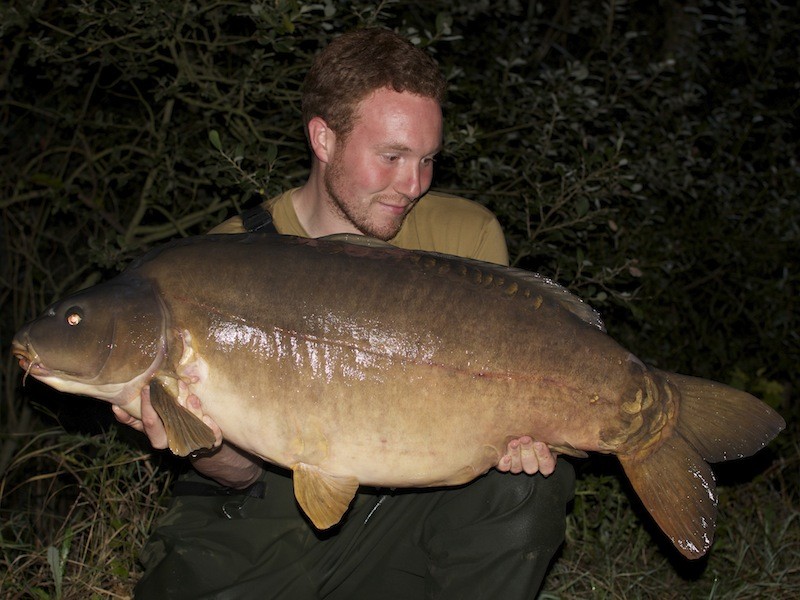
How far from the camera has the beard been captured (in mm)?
2639

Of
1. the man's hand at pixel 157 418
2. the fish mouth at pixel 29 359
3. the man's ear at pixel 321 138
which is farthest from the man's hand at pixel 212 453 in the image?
the man's ear at pixel 321 138

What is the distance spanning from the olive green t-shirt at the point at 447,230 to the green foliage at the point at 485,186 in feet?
1.67

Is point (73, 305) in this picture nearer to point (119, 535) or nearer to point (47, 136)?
point (119, 535)

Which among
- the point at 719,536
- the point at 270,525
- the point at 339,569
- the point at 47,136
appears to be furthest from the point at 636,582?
the point at 47,136

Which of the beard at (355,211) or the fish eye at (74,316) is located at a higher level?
the fish eye at (74,316)

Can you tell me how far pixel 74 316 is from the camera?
209cm

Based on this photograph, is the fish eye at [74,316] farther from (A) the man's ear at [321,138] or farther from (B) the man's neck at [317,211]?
(A) the man's ear at [321,138]

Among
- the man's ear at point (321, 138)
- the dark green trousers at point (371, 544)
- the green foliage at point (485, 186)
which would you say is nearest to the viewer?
the dark green trousers at point (371, 544)

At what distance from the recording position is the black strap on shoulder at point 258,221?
8.77ft

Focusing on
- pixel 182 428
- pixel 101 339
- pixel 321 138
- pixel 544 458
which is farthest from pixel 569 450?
pixel 321 138

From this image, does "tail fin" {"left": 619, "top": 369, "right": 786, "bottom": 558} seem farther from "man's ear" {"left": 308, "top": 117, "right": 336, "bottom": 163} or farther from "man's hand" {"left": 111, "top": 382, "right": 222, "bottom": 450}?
"man's ear" {"left": 308, "top": 117, "right": 336, "bottom": 163}

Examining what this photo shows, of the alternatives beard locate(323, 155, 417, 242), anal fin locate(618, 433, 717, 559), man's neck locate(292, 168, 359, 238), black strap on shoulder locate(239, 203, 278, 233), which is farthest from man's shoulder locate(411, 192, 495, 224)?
anal fin locate(618, 433, 717, 559)

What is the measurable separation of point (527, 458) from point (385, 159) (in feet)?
3.26

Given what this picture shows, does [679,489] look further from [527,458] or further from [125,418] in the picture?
[125,418]
